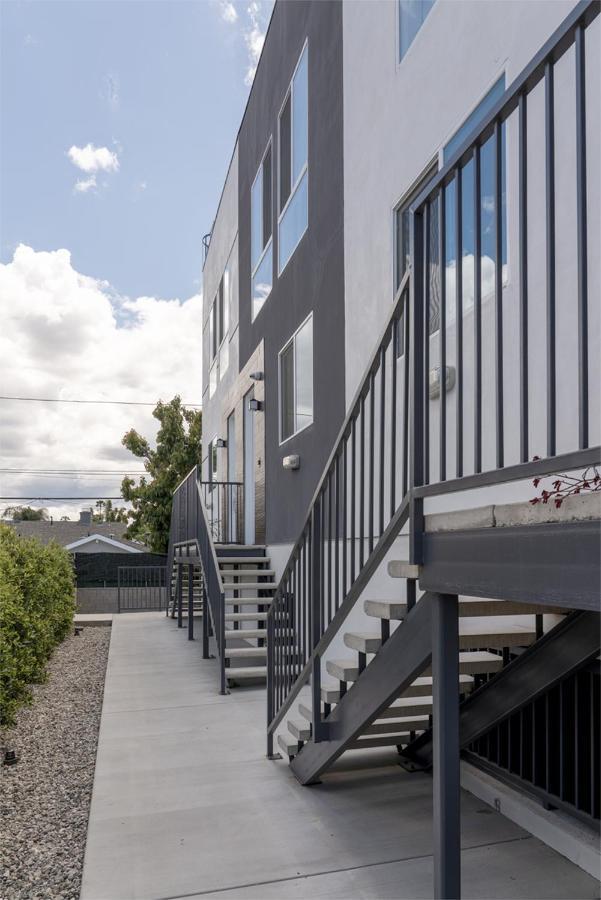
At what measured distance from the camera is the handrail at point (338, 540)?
3002mm

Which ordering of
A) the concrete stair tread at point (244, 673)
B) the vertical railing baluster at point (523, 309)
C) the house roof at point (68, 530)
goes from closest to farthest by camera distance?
the vertical railing baluster at point (523, 309), the concrete stair tread at point (244, 673), the house roof at point (68, 530)

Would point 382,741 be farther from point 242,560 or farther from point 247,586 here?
point 242,560

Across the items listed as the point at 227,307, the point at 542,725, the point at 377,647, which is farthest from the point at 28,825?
the point at 227,307

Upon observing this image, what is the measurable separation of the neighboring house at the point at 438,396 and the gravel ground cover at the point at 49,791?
137 centimetres

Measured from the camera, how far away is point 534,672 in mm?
3191

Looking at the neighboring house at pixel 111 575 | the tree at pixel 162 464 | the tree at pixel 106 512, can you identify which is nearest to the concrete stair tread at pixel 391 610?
the neighboring house at pixel 111 575

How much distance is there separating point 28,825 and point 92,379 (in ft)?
111

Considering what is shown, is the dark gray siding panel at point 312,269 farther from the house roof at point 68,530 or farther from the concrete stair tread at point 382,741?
the house roof at point 68,530

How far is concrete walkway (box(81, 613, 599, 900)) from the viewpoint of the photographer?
298 cm

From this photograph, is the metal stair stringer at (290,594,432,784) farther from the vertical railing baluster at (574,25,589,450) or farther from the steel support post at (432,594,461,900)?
the vertical railing baluster at (574,25,589,450)

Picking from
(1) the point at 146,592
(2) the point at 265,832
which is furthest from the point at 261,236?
(1) the point at 146,592

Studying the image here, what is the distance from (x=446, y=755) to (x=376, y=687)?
81 centimetres

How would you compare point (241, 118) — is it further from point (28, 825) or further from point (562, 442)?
point (28, 825)

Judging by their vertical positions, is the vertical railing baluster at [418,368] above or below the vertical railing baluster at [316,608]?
above
